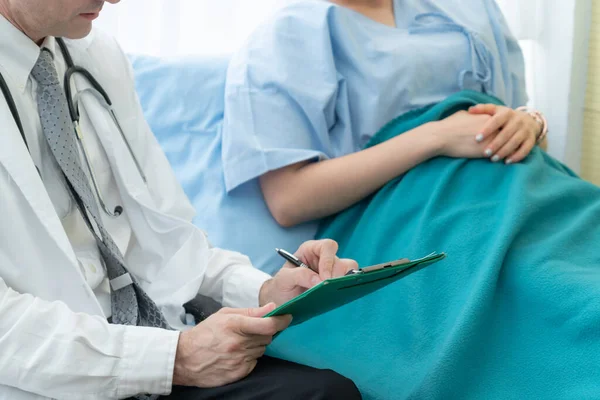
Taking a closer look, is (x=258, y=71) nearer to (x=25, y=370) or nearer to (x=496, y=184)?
(x=496, y=184)

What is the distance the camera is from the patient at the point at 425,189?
1208 mm

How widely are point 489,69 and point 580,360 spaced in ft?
2.71

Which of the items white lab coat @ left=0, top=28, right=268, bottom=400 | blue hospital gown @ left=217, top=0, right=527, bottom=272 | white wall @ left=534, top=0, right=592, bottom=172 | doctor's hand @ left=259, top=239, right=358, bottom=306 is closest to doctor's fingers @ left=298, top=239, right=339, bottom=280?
doctor's hand @ left=259, top=239, right=358, bottom=306

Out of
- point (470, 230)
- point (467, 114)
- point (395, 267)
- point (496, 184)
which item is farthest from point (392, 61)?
point (395, 267)

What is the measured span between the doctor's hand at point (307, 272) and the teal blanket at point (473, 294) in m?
0.09

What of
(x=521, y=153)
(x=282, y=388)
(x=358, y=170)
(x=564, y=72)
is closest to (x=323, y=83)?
(x=358, y=170)

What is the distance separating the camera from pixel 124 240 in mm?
1282

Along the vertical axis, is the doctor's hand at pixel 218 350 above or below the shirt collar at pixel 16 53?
below

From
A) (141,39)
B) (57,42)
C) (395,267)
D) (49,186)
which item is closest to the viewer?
(395,267)

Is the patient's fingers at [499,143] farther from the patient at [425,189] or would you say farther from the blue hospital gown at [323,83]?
the blue hospital gown at [323,83]

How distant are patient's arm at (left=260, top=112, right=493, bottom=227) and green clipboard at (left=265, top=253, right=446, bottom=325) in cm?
55

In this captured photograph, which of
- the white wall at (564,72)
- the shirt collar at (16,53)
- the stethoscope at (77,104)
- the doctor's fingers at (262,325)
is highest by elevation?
the shirt collar at (16,53)

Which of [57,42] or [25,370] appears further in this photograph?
[57,42]

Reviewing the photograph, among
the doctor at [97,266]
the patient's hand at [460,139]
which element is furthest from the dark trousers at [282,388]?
the patient's hand at [460,139]
